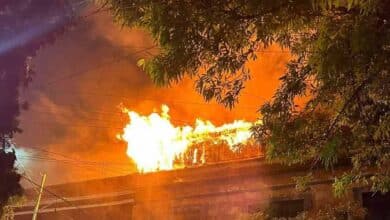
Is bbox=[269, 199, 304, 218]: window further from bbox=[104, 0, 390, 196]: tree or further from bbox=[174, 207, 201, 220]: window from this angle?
bbox=[104, 0, 390, 196]: tree

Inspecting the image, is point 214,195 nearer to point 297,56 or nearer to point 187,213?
point 187,213

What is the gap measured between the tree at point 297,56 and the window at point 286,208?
733 centimetres

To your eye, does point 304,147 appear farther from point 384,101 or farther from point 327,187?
point 327,187

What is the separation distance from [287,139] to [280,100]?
0.58m

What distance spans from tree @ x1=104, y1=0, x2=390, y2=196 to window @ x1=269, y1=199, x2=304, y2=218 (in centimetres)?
733

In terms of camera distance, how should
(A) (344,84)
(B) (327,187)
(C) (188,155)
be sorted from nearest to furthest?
(A) (344,84), (B) (327,187), (C) (188,155)

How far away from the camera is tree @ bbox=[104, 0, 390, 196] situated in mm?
6164

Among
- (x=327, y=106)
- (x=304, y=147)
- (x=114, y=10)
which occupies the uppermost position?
(x=114, y=10)

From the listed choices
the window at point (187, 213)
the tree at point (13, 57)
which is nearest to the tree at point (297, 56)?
the tree at point (13, 57)

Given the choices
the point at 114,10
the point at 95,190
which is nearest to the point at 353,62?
the point at 114,10

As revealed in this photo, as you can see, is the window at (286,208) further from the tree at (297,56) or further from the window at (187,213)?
the tree at (297,56)

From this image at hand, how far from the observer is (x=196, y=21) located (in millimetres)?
6348

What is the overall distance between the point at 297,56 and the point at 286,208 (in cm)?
854

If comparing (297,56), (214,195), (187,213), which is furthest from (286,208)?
(297,56)
